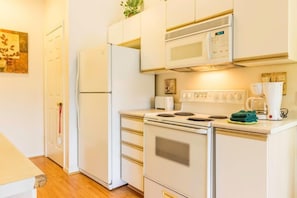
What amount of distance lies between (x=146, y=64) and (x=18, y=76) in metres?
2.22

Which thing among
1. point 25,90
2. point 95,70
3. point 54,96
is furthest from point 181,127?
point 25,90

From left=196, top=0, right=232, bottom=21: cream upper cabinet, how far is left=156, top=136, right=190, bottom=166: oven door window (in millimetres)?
1152

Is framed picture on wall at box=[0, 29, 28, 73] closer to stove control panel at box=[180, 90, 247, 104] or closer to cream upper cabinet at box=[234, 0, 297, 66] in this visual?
stove control panel at box=[180, 90, 247, 104]

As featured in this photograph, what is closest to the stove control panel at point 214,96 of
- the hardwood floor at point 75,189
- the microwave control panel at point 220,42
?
the microwave control panel at point 220,42

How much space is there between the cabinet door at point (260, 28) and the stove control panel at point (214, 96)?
16.2 inches

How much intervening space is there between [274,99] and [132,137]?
142 centimetres

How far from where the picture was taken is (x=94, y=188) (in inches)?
99.9

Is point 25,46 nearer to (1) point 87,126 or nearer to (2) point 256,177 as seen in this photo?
(1) point 87,126

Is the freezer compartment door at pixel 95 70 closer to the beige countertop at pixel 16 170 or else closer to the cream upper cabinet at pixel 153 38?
the cream upper cabinet at pixel 153 38

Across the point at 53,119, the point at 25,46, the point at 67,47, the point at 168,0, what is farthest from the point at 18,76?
the point at 168,0

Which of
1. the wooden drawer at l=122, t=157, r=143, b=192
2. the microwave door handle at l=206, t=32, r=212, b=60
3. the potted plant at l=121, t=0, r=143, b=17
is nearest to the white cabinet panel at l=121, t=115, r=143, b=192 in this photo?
the wooden drawer at l=122, t=157, r=143, b=192

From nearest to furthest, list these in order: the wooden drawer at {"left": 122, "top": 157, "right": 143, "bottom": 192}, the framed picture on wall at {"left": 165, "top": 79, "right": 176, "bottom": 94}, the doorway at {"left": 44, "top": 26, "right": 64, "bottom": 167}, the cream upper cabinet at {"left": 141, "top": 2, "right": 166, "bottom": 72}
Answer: the wooden drawer at {"left": 122, "top": 157, "right": 143, "bottom": 192} < the cream upper cabinet at {"left": 141, "top": 2, "right": 166, "bottom": 72} < the framed picture on wall at {"left": 165, "top": 79, "right": 176, "bottom": 94} < the doorway at {"left": 44, "top": 26, "right": 64, "bottom": 167}

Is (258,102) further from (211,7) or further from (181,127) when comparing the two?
(211,7)

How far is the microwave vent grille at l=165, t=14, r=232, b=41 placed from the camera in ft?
5.93
